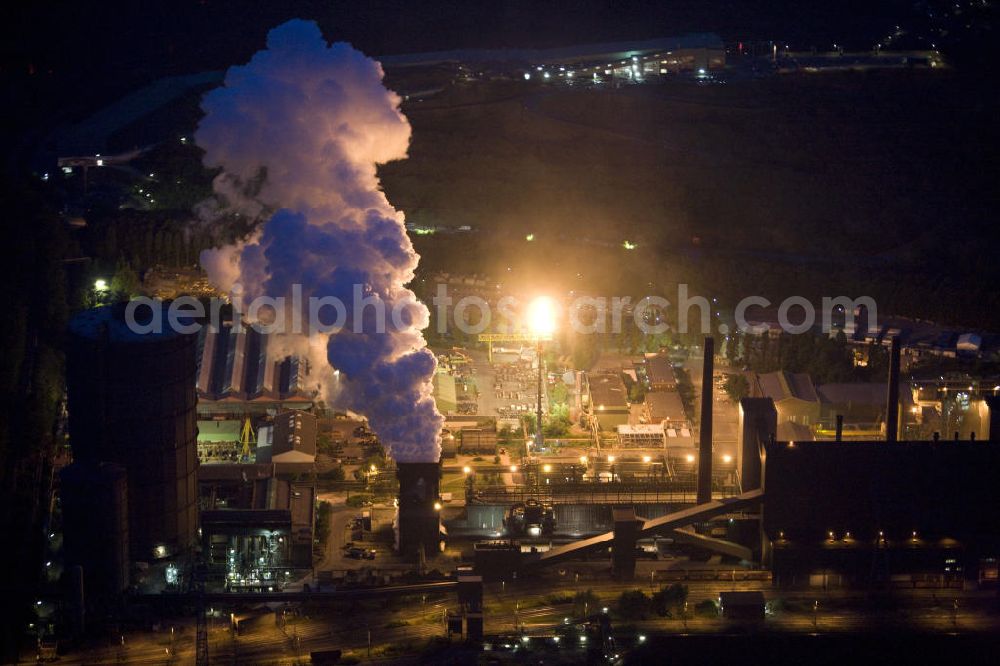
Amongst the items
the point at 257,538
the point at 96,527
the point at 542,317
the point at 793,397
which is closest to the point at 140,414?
the point at 96,527

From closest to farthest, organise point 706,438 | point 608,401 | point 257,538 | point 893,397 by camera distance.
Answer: point 257,538, point 706,438, point 893,397, point 608,401

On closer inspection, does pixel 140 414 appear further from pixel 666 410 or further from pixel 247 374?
pixel 666 410

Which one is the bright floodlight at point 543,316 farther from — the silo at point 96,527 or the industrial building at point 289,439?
the silo at point 96,527

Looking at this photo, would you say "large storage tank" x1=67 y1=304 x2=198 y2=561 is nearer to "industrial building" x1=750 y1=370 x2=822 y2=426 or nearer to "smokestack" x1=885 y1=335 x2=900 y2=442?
"industrial building" x1=750 y1=370 x2=822 y2=426

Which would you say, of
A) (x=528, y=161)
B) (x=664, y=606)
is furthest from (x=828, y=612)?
(x=528, y=161)

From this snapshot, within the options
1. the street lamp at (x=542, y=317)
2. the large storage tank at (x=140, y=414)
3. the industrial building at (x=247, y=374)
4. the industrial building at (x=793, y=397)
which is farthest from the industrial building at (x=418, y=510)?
the industrial building at (x=793, y=397)

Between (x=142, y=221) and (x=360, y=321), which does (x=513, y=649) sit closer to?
(x=360, y=321)
